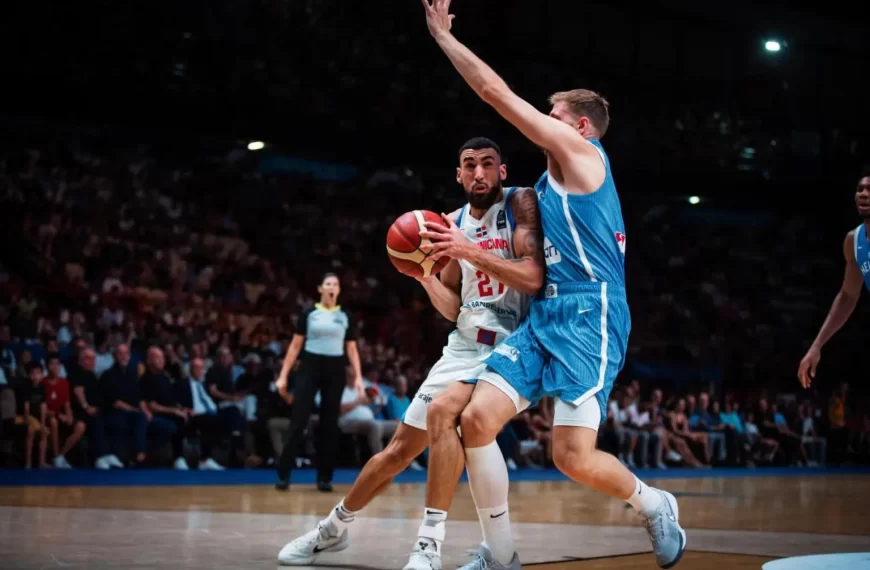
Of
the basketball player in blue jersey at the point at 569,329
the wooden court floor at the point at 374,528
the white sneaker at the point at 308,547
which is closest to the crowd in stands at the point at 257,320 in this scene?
the wooden court floor at the point at 374,528

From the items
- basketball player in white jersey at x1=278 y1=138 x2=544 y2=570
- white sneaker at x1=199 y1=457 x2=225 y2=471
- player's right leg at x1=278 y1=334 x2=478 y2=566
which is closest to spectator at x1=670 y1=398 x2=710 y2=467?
white sneaker at x1=199 y1=457 x2=225 y2=471

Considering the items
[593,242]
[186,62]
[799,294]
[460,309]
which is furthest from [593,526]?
[799,294]

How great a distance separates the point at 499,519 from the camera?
414cm

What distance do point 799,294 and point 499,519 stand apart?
20973 millimetres

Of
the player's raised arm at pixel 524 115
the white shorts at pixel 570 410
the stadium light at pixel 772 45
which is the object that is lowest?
the white shorts at pixel 570 410

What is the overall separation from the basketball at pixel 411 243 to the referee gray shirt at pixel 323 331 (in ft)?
17.6

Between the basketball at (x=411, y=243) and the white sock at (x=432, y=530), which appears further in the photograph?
the basketball at (x=411, y=243)

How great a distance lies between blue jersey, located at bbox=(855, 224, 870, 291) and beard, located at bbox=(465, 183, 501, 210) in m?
2.69

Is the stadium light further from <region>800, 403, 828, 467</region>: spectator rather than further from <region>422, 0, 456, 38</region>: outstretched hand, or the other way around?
<region>422, 0, 456, 38</region>: outstretched hand

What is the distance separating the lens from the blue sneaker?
4.07 meters

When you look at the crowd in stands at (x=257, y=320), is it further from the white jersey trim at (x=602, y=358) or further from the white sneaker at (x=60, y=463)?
the white jersey trim at (x=602, y=358)

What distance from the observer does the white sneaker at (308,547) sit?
4566mm

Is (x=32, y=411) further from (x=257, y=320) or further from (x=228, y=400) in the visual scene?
(x=257, y=320)

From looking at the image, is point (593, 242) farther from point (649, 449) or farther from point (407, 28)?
point (407, 28)
